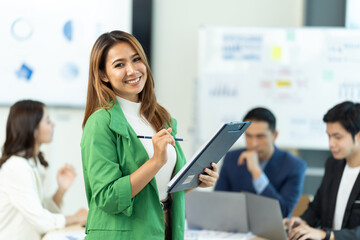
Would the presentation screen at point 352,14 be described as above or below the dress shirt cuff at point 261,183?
above

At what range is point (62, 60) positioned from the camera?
4.04 meters

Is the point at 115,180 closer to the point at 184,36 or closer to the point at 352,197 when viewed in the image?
the point at 352,197

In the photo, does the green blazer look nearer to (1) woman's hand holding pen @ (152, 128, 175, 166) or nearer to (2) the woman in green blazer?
(2) the woman in green blazer

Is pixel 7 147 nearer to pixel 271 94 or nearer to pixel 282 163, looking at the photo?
pixel 282 163

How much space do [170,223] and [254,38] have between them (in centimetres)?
261

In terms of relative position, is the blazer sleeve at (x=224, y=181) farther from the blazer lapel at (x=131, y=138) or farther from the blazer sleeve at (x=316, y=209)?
the blazer lapel at (x=131, y=138)

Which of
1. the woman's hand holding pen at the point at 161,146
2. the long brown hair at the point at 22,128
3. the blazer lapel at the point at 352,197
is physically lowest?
the blazer lapel at the point at 352,197

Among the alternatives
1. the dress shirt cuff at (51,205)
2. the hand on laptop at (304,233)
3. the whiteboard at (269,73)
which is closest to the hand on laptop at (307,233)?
the hand on laptop at (304,233)

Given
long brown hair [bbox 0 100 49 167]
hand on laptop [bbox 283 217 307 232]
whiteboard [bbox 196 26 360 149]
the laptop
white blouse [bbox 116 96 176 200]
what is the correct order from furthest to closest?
1. whiteboard [bbox 196 26 360 149]
2. long brown hair [bbox 0 100 49 167]
3. hand on laptop [bbox 283 217 307 232]
4. the laptop
5. white blouse [bbox 116 96 176 200]

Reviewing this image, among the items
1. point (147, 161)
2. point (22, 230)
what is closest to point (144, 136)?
point (147, 161)

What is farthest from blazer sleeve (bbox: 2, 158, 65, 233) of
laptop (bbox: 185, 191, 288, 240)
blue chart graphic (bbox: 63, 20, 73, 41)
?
blue chart graphic (bbox: 63, 20, 73, 41)

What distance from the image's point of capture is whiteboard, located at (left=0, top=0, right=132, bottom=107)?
4.01 meters

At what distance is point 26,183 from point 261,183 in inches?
50.4

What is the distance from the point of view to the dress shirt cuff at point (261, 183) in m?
2.89
